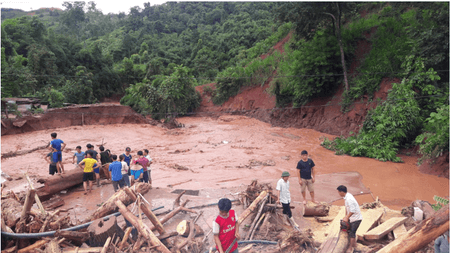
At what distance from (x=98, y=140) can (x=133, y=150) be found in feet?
13.3

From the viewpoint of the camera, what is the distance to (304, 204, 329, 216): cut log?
7123 mm

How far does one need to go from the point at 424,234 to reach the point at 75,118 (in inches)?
1053

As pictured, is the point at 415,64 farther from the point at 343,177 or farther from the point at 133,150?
the point at 133,150

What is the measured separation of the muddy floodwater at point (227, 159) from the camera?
10781 mm

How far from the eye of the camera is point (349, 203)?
5.39 metres

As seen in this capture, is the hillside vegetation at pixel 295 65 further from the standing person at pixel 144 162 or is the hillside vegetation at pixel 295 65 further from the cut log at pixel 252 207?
the standing person at pixel 144 162

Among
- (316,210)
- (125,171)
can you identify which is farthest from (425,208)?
(125,171)

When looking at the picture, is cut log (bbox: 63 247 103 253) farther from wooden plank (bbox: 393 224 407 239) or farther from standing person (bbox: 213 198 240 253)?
wooden plank (bbox: 393 224 407 239)

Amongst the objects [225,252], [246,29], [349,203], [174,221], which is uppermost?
[246,29]

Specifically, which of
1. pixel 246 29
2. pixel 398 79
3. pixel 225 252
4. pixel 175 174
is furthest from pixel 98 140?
pixel 246 29

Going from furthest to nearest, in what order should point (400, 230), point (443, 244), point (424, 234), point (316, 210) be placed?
point (316, 210) < point (400, 230) < point (443, 244) < point (424, 234)

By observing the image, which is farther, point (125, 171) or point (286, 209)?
point (125, 171)

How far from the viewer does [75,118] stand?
25.2m

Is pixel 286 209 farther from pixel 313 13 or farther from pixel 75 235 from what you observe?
pixel 313 13
